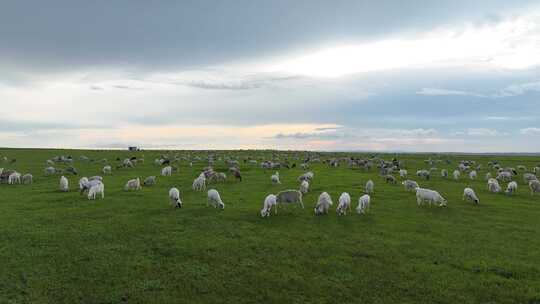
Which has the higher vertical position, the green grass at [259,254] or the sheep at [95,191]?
the sheep at [95,191]

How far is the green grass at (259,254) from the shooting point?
45.2ft

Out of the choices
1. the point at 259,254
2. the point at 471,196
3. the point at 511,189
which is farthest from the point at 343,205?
the point at 511,189

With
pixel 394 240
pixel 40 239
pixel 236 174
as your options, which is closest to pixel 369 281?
pixel 394 240

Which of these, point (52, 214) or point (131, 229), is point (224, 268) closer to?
point (131, 229)

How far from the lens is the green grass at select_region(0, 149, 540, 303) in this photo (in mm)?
13773

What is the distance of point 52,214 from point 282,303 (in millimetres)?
17470

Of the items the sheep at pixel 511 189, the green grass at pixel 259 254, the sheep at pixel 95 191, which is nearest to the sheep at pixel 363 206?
the green grass at pixel 259 254

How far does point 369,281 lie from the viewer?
14.7 metres

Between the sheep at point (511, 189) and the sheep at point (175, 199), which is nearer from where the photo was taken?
the sheep at point (175, 199)

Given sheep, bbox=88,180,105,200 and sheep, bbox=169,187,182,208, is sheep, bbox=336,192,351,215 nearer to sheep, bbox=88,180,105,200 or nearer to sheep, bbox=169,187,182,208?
sheep, bbox=169,187,182,208

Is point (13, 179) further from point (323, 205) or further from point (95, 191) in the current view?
point (323, 205)

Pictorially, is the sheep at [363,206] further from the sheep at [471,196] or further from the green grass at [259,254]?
the sheep at [471,196]

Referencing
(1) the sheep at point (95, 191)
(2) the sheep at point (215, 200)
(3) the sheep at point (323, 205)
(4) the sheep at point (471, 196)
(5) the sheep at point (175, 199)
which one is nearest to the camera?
(3) the sheep at point (323, 205)

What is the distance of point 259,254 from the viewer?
669 inches
